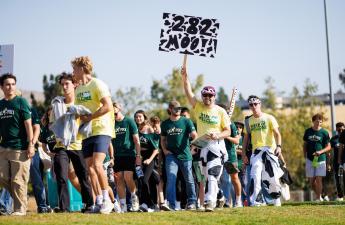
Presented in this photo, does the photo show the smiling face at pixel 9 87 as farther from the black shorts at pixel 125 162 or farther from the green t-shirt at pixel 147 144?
the green t-shirt at pixel 147 144

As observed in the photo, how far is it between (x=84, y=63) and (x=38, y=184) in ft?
11.4

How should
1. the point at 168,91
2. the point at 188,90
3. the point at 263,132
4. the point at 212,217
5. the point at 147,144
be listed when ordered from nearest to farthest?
the point at 212,217 → the point at 188,90 → the point at 263,132 → the point at 147,144 → the point at 168,91

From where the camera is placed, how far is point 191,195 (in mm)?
16734

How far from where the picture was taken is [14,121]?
13.5m

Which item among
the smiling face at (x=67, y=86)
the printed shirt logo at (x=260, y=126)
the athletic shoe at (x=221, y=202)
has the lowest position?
the athletic shoe at (x=221, y=202)

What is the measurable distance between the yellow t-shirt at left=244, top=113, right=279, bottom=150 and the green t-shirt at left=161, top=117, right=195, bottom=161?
170 centimetres

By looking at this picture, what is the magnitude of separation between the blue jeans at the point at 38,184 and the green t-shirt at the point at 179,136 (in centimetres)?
286

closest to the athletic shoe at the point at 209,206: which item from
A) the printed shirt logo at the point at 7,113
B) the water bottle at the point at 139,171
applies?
the water bottle at the point at 139,171

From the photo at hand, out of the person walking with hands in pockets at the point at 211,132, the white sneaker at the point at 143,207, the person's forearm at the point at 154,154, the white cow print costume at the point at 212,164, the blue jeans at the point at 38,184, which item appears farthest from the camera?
the person's forearm at the point at 154,154

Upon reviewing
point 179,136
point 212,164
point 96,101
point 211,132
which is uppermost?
point 96,101

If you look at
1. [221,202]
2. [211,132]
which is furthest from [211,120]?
[221,202]

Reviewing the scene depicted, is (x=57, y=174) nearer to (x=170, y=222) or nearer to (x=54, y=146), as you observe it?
(x=54, y=146)

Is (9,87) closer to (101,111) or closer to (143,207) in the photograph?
(101,111)

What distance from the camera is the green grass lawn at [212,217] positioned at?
12.1 metres
